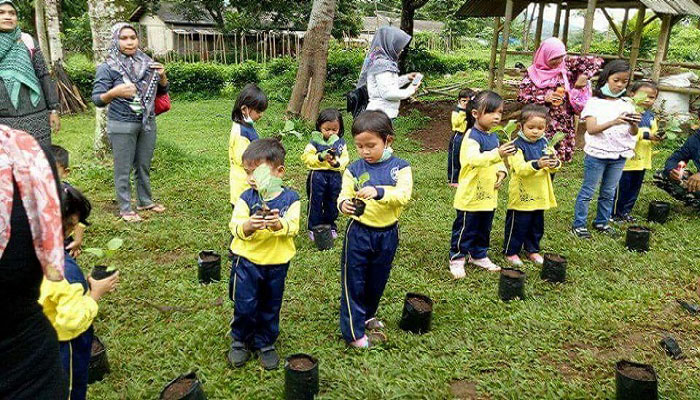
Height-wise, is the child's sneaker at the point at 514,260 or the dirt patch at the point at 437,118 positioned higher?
the dirt patch at the point at 437,118

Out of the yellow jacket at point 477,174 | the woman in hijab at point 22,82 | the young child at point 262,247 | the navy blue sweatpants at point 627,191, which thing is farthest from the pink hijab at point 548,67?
the woman in hijab at point 22,82

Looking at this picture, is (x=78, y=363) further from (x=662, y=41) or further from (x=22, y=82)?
(x=662, y=41)

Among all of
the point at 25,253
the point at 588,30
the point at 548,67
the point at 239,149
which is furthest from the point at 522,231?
the point at 588,30

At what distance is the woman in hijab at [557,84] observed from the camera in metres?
5.92

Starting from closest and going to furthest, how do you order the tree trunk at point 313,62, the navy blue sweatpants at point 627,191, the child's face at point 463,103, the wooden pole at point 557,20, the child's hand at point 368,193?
the child's hand at point 368,193 < the navy blue sweatpants at point 627,191 < the child's face at point 463,103 < the tree trunk at point 313,62 < the wooden pole at point 557,20

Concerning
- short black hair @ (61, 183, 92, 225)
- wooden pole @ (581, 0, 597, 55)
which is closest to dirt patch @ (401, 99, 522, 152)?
wooden pole @ (581, 0, 597, 55)

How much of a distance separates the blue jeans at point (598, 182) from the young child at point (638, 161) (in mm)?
567

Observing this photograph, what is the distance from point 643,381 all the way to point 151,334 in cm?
292

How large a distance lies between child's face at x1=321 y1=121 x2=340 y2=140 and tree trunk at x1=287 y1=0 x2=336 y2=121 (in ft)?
17.4

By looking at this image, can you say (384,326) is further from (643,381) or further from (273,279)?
(643,381)

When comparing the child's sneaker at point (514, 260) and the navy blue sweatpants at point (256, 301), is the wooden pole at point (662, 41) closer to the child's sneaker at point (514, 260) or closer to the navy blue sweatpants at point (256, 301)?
the child's sneaker at point (514, 260)

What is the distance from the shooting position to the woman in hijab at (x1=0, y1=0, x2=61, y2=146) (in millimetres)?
4547

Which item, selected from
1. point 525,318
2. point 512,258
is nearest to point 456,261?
point 512,258

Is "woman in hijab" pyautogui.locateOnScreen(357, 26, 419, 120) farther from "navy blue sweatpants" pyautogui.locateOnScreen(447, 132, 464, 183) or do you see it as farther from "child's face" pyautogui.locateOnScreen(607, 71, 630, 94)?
"navy blue sweatpants" pyautogui.locateOnScreen(447, 132, 464, 183)
